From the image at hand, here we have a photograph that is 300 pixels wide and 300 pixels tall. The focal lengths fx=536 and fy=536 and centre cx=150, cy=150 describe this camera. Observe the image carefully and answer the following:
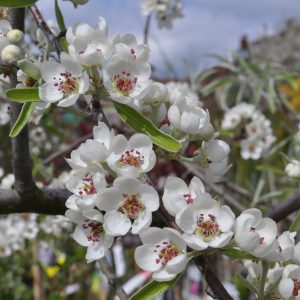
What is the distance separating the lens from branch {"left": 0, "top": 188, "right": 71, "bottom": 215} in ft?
3.25

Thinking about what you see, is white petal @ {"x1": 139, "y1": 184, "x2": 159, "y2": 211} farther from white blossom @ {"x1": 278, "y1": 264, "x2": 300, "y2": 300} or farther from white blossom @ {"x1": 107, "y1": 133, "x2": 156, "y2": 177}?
white blossom @ {"x1": 278, "y1": 264, "x2": 300, "y2": 300}

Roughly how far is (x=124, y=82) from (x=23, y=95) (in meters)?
0.15

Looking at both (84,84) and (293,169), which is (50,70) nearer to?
(84,84)

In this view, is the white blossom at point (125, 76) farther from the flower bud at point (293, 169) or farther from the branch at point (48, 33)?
the flower bud at point (293, 169)

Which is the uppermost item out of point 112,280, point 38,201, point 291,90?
point 38,201

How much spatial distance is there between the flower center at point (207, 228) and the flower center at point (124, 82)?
0.22 m

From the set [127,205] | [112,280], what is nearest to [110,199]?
[127,205]

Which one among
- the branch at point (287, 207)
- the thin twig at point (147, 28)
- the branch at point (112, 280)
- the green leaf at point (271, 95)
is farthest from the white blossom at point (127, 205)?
the green leaf at point (271, 95)

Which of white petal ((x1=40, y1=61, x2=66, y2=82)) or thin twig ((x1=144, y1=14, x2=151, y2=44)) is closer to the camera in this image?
white petal ((x1=40, y1=61, x2=66, y2=82))

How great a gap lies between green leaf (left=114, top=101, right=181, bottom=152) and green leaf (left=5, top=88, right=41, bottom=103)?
118 mm

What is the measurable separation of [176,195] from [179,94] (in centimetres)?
24

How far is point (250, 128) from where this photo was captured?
277cm

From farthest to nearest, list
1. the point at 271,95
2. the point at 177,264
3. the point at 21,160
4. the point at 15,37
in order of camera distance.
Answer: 1. the point at 271,95
2. the point at 21,160
3. the point at 15,37
4. the point at 177,264

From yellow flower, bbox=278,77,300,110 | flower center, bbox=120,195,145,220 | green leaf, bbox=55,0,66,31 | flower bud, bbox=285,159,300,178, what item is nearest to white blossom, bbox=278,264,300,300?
flower center, bbox=120,195,145,220
